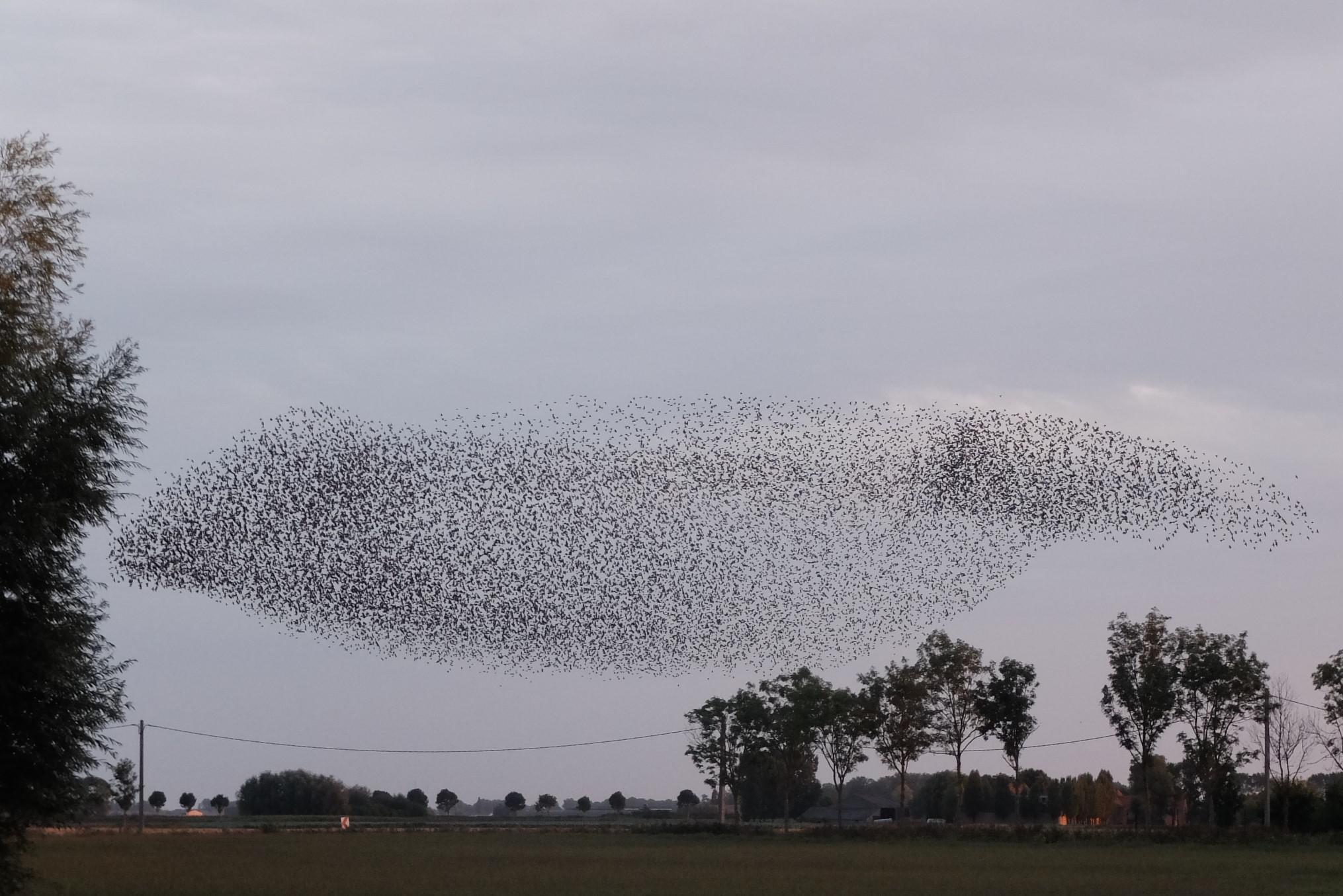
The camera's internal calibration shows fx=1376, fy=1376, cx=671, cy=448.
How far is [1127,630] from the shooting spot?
255ft

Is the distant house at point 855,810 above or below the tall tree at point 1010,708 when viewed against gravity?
below

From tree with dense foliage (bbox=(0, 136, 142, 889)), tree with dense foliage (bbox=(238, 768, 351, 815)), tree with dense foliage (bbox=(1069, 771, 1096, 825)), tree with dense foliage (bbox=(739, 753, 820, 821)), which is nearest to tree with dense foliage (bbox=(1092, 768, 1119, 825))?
tree with dense foliage (bbox=(1069, 771, 1096, 825))

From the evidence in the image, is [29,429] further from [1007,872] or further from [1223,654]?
[1223,654]

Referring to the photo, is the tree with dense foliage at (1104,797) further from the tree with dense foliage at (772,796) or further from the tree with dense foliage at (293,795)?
the tree with dense foliage at (293,795)

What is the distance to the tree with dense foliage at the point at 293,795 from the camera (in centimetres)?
14900

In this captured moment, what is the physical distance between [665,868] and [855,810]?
478 ft

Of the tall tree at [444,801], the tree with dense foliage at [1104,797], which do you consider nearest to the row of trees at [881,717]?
the tree with dense foliage at [1104,797]

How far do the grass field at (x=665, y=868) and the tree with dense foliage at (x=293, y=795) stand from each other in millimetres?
80133

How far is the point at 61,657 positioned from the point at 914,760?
6592 cm

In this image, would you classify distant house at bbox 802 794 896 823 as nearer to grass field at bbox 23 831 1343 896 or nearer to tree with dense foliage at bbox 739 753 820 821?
tree with dense foliage at bbox 739 753 820 821

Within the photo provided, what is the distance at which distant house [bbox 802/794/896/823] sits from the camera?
552ft

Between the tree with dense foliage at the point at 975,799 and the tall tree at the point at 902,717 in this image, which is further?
the tree with dense foliage at the point at 975,799

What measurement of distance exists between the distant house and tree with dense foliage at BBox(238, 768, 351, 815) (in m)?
54.2

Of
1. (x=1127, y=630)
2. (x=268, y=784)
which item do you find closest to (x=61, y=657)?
(x=1127, y=630)
